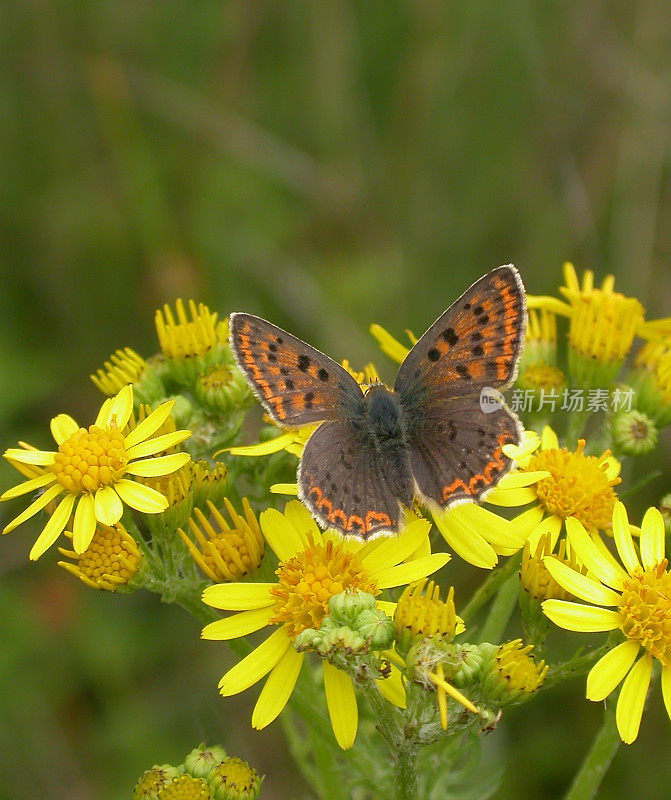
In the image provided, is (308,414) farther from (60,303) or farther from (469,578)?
(60,303)

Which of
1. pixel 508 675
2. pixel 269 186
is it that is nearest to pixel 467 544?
pixel 508 675

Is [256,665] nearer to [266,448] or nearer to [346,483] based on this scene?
[346,483]

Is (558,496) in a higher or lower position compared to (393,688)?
higher

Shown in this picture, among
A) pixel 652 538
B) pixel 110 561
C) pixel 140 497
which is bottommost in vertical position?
pixel 652 538

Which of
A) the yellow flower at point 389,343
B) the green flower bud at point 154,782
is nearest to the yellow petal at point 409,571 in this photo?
the green flower bud at point 154,782

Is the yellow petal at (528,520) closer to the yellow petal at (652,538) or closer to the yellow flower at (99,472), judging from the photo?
the yellow petal at (652,538)

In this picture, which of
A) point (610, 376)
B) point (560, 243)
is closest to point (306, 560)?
point (610, 376)
